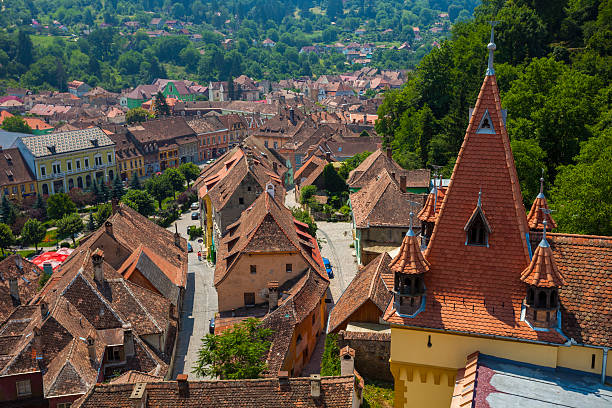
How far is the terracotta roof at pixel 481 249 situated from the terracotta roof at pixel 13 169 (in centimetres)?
10188

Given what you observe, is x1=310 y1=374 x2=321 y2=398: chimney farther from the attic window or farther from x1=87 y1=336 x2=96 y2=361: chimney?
x1=87 y1=336 x2=96 y2=361: chimney

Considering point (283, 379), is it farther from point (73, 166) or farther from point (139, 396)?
point (73, 166)

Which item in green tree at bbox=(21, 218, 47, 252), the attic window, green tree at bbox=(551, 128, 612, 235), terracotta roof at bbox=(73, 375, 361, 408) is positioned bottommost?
green tree at bbox=(21, 218, 47, 252)

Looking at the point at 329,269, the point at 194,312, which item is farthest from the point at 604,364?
the point at 329,269

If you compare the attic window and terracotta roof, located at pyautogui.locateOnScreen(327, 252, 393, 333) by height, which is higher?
the attic window

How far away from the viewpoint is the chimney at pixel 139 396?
30.0 metres

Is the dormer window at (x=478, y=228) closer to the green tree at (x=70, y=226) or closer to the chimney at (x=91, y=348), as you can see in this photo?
the chimney at (x=91, y=348)

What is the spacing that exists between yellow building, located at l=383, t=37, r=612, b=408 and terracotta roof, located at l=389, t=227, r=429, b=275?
0.04 m

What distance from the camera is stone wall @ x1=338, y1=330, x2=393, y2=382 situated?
39.5 m

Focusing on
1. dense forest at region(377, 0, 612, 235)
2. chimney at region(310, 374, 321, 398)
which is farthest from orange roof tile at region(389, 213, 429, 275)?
dense forest at region(377, 0, 612, 235)

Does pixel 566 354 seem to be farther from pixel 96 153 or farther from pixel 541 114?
pixel 96 153

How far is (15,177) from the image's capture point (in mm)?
114562

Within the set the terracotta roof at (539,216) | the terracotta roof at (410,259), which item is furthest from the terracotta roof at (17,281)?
the terracotta roof at (539,216)

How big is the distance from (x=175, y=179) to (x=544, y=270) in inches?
3681
